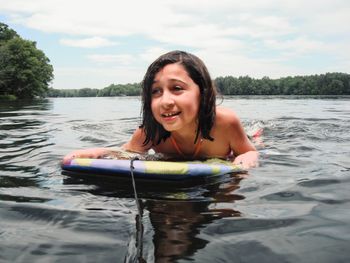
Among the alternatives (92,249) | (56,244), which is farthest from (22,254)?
(92,249)

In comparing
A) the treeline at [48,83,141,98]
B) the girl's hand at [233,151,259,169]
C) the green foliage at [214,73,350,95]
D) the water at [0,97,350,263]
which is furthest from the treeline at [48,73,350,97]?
the water at [0,97,350,263]

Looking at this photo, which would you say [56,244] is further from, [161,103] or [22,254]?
[161,103]

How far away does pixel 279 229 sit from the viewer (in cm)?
197

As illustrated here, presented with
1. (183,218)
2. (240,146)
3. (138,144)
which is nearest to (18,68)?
(138,144)

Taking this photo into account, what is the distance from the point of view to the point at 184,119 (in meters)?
3.29

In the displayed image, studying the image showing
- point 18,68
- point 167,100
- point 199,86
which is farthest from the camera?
point 18,68

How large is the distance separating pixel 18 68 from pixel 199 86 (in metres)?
51.7

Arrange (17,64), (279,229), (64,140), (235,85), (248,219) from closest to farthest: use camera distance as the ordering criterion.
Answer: (279,229) < (248,219) < (64,140) < (17,64) < (235,85)

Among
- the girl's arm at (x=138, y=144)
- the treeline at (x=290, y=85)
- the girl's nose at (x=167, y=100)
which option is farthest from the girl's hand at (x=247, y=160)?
the treeline at (x=290, y=85)

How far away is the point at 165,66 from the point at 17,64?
5132cm

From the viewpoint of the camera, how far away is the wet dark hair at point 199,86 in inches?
136

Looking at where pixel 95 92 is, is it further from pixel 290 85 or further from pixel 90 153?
pixel 90 153

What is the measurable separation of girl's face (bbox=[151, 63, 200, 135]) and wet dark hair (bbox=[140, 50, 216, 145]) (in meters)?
0.07

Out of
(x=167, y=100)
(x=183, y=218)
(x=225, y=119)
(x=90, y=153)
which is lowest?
(x=183, y=218)
